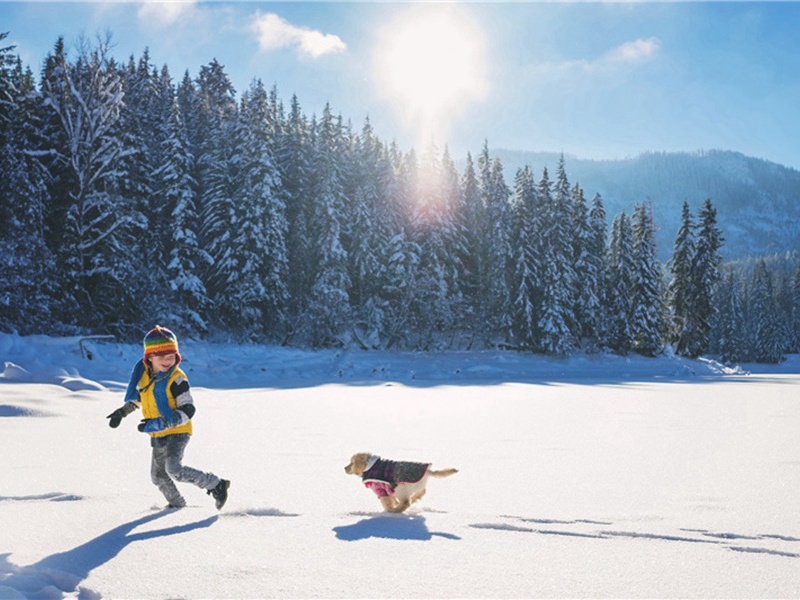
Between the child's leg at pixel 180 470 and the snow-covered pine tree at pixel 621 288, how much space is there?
3918 cm

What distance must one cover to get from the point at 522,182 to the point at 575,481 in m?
36.5

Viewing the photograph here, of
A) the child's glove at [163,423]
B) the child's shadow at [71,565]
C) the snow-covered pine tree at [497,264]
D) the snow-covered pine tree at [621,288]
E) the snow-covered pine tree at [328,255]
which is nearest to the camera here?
the child's shadow at [71,565]

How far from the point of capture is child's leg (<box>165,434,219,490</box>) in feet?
13.6

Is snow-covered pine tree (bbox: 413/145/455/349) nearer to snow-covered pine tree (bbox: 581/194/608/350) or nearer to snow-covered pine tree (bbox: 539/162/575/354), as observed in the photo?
snow-covered pine tree (bbox: 539/162/575/354)

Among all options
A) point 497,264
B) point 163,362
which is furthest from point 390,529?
point 497,264

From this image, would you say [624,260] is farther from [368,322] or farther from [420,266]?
[368,322]

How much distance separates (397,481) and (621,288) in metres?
41.5

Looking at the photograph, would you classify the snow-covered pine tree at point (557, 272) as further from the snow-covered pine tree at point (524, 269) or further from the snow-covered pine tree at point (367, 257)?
the snow-covered pine tree at point (367, 257)

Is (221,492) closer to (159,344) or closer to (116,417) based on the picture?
(116,417)

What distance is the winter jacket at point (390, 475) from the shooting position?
3.96 metres

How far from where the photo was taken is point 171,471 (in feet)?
13.8

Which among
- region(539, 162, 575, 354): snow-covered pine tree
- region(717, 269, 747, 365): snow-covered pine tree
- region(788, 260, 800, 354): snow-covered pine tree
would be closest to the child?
region(539, 162, 575, 354): snow-covered pine tree

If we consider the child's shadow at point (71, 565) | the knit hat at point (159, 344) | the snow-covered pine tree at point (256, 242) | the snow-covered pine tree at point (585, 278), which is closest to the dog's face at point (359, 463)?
the child's shadow at point (71, 565)

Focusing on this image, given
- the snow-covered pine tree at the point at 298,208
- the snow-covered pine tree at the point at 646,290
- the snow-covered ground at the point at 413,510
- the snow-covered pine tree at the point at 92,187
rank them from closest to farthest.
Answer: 1. the snow-covered ground at the point at 413,510
2. the snow-covered pine tree at the point at 92,187
3. the snow-covered pine tree at the point at 298,208
4. the snow-covered pine tree at the point at 646,290
